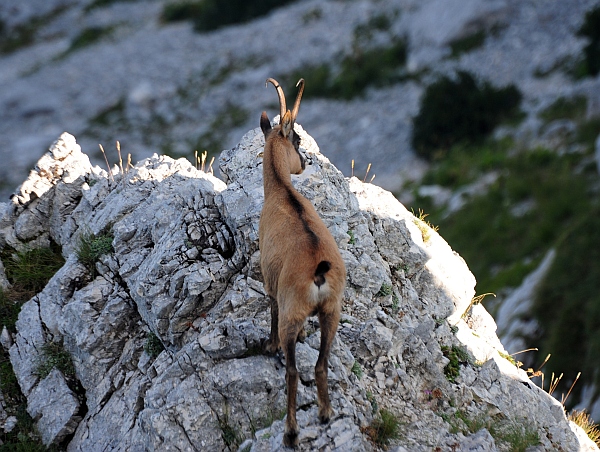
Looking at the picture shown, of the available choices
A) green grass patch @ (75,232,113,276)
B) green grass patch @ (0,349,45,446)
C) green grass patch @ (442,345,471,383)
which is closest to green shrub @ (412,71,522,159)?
green grass patch @ (442,345,471,383)

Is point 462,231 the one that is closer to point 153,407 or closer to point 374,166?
point 374,166

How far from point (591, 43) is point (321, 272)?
101 ft

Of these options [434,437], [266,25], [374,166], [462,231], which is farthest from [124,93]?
[434,437]

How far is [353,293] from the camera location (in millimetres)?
9289

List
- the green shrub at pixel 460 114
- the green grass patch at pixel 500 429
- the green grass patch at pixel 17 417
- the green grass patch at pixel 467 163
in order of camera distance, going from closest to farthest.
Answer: the green grass patch at pixel 500 429, the green grass patch at pixel 17 417, the green grass patch at pixel 467 163, the green shrub at pixel 460 114

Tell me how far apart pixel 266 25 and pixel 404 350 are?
44.6 m

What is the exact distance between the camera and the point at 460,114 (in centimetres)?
3412

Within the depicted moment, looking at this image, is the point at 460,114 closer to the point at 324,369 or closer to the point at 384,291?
the point at 384,291

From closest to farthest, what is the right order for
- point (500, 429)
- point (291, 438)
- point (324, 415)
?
1. point (291, 438)
2. point (324, 415)
3. point (500, 429)

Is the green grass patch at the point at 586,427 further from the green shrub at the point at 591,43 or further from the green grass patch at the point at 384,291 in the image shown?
the green shrub at the point at 591,43

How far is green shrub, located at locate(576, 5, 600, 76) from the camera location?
1275 inches

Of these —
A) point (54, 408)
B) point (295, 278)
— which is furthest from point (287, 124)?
point (54, 408)

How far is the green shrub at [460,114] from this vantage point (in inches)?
1335

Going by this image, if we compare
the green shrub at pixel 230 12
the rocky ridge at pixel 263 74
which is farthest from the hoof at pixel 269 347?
the green shrub at pixel 230 12
